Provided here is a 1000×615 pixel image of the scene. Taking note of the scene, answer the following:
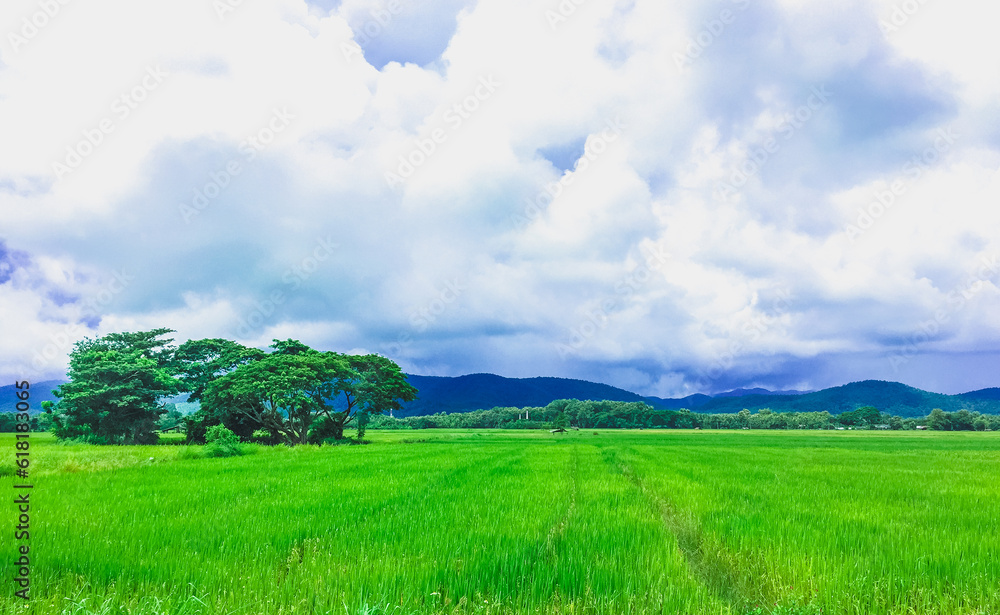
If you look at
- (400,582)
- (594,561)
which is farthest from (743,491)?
(400,582)

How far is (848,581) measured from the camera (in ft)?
15.5

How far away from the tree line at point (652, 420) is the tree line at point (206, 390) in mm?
74540

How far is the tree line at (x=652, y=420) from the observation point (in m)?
106

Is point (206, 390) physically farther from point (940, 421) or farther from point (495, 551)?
point (940, 421)

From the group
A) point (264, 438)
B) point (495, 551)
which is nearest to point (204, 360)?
point (264, 438)

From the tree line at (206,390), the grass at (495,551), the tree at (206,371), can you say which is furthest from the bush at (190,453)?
the tree at (206,371)

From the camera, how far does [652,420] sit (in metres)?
122

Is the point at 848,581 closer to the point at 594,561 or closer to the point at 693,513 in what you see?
the point at 594,561

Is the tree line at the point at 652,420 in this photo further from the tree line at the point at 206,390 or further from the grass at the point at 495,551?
the grass at the point at 495,551

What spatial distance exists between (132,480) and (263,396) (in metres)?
22.2

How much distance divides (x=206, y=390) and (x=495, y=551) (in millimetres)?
36591

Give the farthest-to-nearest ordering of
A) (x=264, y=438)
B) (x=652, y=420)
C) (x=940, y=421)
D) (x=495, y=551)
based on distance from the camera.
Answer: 1. (x=652, y=420)
2. (x=940, y=421)
3. (x=264, y=438)
4. (x=495, y=551)

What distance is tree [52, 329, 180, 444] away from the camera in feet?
108

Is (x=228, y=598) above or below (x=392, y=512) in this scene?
above
